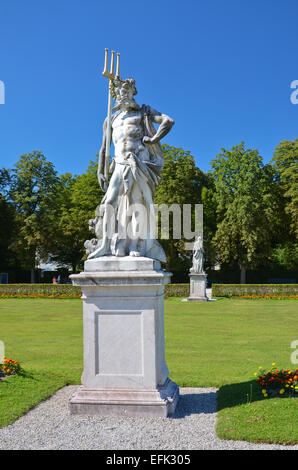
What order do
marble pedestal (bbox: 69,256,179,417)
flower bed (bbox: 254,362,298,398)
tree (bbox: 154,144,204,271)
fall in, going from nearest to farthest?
marble pedestal (bbox: 69,256,179,417), flower bed (bbox: 254,362,298,398), tree (bbox: 154,144,204,271)

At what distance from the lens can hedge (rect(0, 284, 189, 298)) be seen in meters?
28.9

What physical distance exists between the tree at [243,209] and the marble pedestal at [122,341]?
99.5 feet

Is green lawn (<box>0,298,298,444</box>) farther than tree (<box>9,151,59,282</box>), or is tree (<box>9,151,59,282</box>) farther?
tree (<box>9,151,59,282</box>)

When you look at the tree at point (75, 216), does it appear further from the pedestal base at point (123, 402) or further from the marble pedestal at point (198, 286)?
the pedestal base at point (123, 402)

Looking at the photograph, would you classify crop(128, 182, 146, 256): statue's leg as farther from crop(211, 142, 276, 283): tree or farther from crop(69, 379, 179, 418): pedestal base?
crop(211, 142, 276, 283): tree

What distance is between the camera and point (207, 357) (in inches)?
384

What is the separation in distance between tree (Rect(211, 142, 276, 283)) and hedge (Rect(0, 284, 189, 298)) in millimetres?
9104

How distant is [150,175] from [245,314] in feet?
44.6

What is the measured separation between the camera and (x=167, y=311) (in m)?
19.9

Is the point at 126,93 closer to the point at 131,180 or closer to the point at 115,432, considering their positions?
the point at 131,180

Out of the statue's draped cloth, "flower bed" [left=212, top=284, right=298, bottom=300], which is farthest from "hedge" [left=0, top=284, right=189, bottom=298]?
the statue's draped cloth

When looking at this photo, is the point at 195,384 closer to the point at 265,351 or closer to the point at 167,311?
the point at 265,351

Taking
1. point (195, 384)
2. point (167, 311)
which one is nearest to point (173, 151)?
point (167, 311)

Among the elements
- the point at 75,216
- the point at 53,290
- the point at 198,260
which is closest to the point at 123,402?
the point at 198,260
